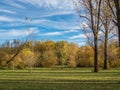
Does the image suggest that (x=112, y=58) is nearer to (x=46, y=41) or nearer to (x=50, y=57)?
(x=50, y=57)

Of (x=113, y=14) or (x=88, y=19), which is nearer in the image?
(x=113, y=14)

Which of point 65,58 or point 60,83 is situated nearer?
point 60,83

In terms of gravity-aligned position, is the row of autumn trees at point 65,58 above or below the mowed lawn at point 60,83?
above

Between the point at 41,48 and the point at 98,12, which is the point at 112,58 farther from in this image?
the point at 41,48

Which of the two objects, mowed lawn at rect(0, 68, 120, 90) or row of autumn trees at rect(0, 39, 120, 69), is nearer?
mowed lawn at rect(0, 68, 120, 90)

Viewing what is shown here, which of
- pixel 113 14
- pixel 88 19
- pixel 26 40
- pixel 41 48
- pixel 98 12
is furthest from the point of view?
pixel 41 48

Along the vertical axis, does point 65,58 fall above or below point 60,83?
above

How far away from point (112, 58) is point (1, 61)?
5149 centimetres

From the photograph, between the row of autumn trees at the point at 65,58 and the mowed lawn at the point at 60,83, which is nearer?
the mowed lawn at the point at 60,83

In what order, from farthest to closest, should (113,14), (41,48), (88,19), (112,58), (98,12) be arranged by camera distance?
1. (41,48)
2. (112,58)
3. (88,19)
4. (98,12)
5. (113,14)

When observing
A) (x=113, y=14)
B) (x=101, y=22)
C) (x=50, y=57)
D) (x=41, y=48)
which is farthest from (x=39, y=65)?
(x=113, y=14)

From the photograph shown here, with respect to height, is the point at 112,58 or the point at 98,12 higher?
the point at 98,12

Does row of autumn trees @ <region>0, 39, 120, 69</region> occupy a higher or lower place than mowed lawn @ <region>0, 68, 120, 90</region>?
higher

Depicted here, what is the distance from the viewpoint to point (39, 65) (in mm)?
113438
